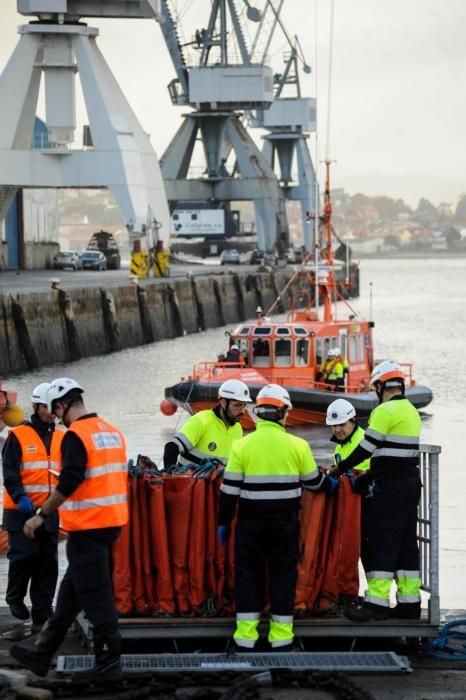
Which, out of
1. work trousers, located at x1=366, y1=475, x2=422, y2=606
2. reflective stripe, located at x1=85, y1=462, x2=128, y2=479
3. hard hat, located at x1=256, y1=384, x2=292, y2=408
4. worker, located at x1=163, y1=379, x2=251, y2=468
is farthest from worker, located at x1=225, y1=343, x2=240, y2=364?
reflective stripe, located at x1=85, y1=462, x2=128, y2=479

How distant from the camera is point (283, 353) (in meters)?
27.7

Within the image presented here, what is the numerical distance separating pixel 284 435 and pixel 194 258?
11430 cm

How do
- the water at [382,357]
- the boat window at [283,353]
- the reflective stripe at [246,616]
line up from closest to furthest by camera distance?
the reflective stripe at [246,616], the water at [382,357], the boat window at [283,353]

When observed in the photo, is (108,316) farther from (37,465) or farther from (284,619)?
(284,619)

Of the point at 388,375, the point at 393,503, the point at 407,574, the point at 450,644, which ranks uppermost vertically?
the point at 388,375

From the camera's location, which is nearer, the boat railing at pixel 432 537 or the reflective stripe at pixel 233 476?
the reflective stripe at pixel 233 476

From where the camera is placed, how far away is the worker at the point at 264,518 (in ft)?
27.3

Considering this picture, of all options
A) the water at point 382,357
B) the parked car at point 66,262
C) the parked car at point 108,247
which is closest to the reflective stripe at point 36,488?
the water at point 382,357

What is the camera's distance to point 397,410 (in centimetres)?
878

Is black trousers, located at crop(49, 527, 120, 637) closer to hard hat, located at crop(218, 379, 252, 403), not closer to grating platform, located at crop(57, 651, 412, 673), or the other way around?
grating platform, located at crop(57, 651, 412, 673)

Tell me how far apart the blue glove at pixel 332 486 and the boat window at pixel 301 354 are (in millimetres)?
18787

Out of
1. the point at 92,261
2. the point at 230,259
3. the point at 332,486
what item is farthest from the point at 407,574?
the point at 230,259

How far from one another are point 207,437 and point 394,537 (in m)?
1.55

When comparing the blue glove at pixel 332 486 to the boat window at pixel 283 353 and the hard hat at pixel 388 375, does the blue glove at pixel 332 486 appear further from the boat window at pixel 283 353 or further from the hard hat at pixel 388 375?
the boat window at pixel 283 353
